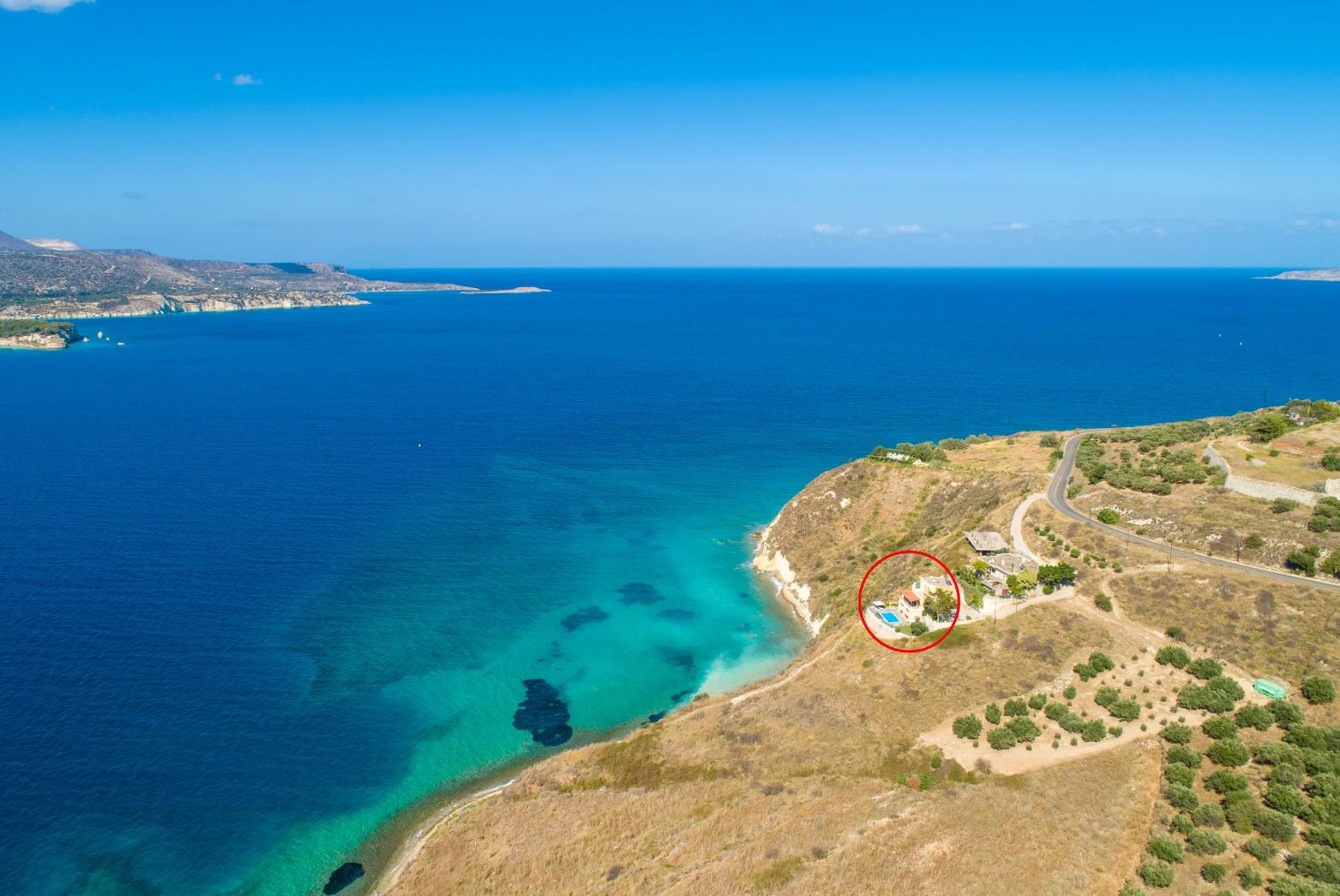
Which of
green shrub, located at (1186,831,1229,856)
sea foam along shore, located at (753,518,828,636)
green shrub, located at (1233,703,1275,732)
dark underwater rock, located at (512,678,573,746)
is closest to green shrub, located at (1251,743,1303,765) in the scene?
green shrub, located at (1233,703,1275,732)

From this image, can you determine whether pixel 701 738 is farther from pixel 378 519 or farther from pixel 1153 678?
pixel 378 519

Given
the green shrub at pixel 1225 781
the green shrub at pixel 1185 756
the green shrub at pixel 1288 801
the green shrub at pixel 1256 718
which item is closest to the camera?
the green shrub at pixel 1288 801

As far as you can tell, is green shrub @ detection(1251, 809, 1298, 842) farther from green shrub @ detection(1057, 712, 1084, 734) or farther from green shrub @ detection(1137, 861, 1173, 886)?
green shrub @ detection(1057, 712, 1084, 734)

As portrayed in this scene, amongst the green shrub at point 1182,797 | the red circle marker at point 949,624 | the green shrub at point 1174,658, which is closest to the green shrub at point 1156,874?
the green shrub at point 1182,797

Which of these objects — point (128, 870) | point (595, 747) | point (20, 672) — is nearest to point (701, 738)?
point (595, 747)

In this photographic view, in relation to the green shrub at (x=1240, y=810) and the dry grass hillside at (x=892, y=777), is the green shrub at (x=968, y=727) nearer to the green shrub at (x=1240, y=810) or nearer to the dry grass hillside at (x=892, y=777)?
the dry grass hillside at (x=892, y=777)

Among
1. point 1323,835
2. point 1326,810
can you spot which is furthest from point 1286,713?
point 1323,835
